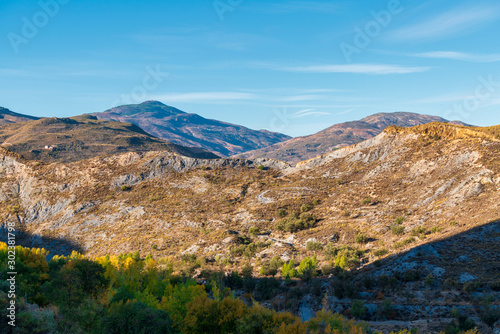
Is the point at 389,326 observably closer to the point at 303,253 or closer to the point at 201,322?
the point at 201,322

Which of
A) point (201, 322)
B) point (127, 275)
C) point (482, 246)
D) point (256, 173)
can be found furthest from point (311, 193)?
point (201, 322)

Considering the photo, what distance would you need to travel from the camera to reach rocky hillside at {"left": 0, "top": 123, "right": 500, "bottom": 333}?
849 inches

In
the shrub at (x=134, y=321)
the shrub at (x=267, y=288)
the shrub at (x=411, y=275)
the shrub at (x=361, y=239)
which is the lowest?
the shrub at (x=267, y=288)

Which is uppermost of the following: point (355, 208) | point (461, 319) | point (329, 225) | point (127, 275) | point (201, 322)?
point (355, 208)

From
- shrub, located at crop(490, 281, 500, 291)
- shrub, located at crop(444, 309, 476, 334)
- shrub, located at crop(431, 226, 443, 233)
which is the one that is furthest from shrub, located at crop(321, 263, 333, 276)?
shrub, located at crop(490, 281, 500, 291)

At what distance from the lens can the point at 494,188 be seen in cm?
3178

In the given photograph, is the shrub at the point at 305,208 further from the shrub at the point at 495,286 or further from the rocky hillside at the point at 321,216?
the shrub at the point at 495,286

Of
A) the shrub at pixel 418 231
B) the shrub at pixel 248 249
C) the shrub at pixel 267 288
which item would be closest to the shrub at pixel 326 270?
the shrub at pixel 267 288

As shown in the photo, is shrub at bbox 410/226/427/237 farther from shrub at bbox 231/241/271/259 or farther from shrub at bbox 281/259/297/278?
shrub at bbox 231/241/271/259

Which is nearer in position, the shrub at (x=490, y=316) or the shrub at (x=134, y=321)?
the shrub at (x=134, y=321)

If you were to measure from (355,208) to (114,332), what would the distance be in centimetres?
3311

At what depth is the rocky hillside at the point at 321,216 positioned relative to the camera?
21562 millimetres

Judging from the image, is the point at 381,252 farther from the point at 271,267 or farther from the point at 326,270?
the point at 271,267

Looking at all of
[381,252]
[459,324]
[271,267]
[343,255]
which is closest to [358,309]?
[459,324]
